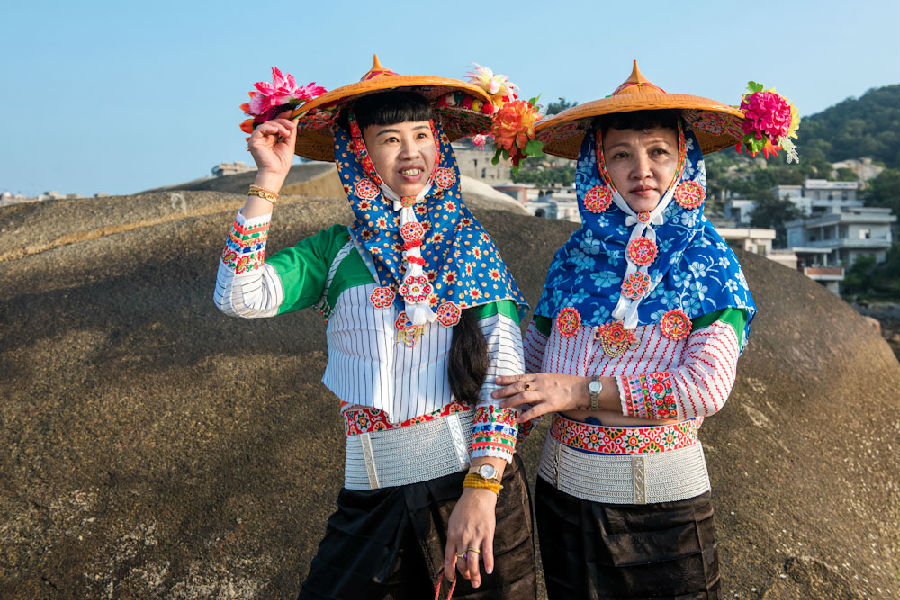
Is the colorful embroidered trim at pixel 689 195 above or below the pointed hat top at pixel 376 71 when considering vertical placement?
A: below

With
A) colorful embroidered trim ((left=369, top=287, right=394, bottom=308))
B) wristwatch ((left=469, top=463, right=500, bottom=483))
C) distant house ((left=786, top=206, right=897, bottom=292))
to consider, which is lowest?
distant house ((left=786, top=206, right=897, bottom=292))

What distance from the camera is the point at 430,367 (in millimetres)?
2371

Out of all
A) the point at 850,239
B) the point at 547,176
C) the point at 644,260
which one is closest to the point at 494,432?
the point at 644,260

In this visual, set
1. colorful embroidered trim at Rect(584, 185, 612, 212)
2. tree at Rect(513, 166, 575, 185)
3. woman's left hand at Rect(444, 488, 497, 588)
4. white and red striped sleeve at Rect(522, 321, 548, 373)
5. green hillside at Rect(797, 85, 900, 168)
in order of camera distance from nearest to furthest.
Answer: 1. woman's left hand at Rect(444, 488, 497, 588)
2. colorful embroidered trim at Rect(584, 185, 612, 212)
3. white and red striped sleeve at Rect(522, 321, 548, 373)
4. tree at Rect(513, 166, 575, 185)
5. green hillside at Rect(797, 85, 900, 168)

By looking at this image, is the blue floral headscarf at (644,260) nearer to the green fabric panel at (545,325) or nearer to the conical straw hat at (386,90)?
the green fabric panel at (545,325)

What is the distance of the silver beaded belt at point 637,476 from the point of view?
2426 mm

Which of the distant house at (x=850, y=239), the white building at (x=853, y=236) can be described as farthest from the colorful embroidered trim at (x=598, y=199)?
the white building at (x=853, y=236)

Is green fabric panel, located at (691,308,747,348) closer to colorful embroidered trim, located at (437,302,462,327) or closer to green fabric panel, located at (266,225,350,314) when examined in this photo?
colorful embroidered trim, located at (437,302,462,327)

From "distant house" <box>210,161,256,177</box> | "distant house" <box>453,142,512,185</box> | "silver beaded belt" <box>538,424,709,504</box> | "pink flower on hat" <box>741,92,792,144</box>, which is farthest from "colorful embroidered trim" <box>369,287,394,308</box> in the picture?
"distant house" <box>453,142,512,185</box>

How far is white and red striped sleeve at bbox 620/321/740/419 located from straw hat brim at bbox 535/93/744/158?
731 millimetres

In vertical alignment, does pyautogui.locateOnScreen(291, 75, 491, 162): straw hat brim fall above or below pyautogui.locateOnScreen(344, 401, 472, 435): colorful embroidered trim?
above

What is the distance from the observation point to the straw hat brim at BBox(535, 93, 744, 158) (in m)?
2.41

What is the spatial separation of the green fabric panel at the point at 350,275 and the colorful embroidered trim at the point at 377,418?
15.2 inches

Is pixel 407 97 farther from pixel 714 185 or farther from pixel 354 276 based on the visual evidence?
pixel 714 185
